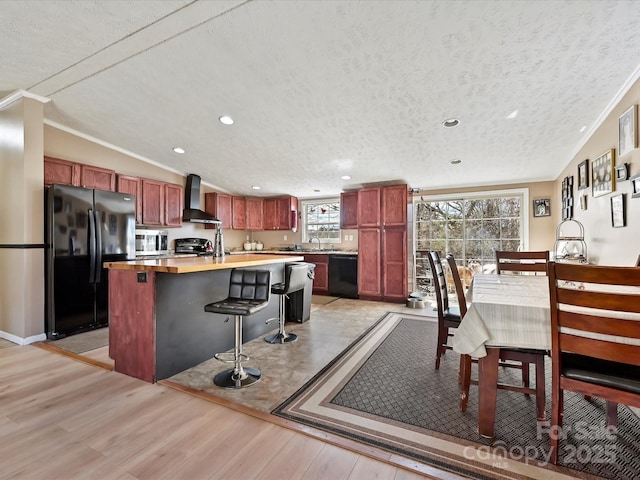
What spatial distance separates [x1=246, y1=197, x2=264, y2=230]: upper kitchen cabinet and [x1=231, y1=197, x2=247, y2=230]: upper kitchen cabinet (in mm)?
67

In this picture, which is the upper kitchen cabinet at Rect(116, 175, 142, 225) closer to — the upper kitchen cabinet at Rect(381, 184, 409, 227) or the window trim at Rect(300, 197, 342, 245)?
the window trim at Rect(300, 197, 342, 245)

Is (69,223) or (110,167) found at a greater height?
(110,167)

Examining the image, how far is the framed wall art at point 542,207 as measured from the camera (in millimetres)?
4855

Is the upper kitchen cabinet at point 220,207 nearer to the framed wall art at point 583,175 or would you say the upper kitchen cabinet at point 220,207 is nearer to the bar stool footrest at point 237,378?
the bar stool footrest at point 237,378

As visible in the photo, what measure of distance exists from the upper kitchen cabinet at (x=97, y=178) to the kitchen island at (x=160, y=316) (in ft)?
7.93

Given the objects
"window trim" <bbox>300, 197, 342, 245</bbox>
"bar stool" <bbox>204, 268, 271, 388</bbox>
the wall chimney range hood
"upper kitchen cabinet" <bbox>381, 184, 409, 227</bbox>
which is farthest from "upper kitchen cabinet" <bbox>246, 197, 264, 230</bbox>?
"bar stool" <bbox>204, 268, 271, 388</bbox>

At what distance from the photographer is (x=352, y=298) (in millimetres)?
5676

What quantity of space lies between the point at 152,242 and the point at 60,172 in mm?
1533

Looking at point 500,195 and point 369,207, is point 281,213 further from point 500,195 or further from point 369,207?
point 500,195

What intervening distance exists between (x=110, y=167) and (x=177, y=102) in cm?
205

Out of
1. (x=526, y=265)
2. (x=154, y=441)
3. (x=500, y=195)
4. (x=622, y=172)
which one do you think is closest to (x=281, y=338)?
(x=154, y=441)

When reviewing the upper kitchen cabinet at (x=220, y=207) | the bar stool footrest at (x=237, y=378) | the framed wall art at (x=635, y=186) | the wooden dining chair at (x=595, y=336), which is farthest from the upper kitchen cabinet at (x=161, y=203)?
the framed wall art at (x=635, y=186)

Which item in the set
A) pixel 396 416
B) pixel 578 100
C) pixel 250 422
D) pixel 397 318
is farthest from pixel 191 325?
pixel 578 100

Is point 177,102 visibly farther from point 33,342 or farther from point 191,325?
point 33,342
